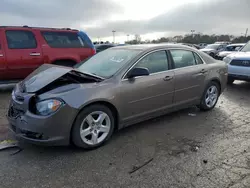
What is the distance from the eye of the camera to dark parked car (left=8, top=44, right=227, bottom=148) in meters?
3.06

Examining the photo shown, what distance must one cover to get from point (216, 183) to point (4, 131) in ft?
11.5

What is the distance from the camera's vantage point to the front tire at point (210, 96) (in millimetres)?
5070

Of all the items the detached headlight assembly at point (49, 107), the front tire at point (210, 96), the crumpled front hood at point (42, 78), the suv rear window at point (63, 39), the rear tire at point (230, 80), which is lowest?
the rear tire at point (230, 80)

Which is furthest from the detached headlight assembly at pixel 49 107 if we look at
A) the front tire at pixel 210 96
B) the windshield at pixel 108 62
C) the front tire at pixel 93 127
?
the front tire at pixel 210 96

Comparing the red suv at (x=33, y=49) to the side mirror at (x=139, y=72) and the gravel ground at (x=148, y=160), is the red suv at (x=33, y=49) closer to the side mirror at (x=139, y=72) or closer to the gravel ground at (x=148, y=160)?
the gravel ground at (x=148, y=160)

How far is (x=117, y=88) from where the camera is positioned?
3.54m

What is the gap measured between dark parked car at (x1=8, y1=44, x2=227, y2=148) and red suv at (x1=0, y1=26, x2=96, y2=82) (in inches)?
110

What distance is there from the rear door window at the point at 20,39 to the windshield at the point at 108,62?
298 cm

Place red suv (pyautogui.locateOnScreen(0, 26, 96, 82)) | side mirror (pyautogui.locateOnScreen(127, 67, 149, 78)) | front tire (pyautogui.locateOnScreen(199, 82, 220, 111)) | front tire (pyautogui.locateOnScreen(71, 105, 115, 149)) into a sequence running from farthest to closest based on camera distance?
red suv (pyautogui.locateOnScreen(0, 26, 96, 82)) → front tire (pyautogui.locateOnScreen(199, 82, 220, 111)) → side mirror (pyautogui.locateOnScreen(127, 67, 149, 78)) → front tire (pyautogui.locateOnScreen(71, 105, 115, 149))

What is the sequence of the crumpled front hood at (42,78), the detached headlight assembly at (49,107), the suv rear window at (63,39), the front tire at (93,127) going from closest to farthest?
the detached headlight assembly at (49,107)
the front tire at (93,127)
the crumpled front hood at (42,78)
the suv rear window at (63,39)

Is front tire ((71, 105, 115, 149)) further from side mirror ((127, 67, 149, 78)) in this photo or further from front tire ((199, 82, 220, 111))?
front tire ((199, 82, 220, 111))

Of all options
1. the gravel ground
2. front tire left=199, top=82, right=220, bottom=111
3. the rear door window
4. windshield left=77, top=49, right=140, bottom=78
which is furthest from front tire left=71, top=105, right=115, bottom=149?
the rear door window

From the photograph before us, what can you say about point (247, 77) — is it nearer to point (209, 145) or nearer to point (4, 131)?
point (209, 145)

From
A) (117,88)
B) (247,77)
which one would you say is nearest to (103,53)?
(117,88)
